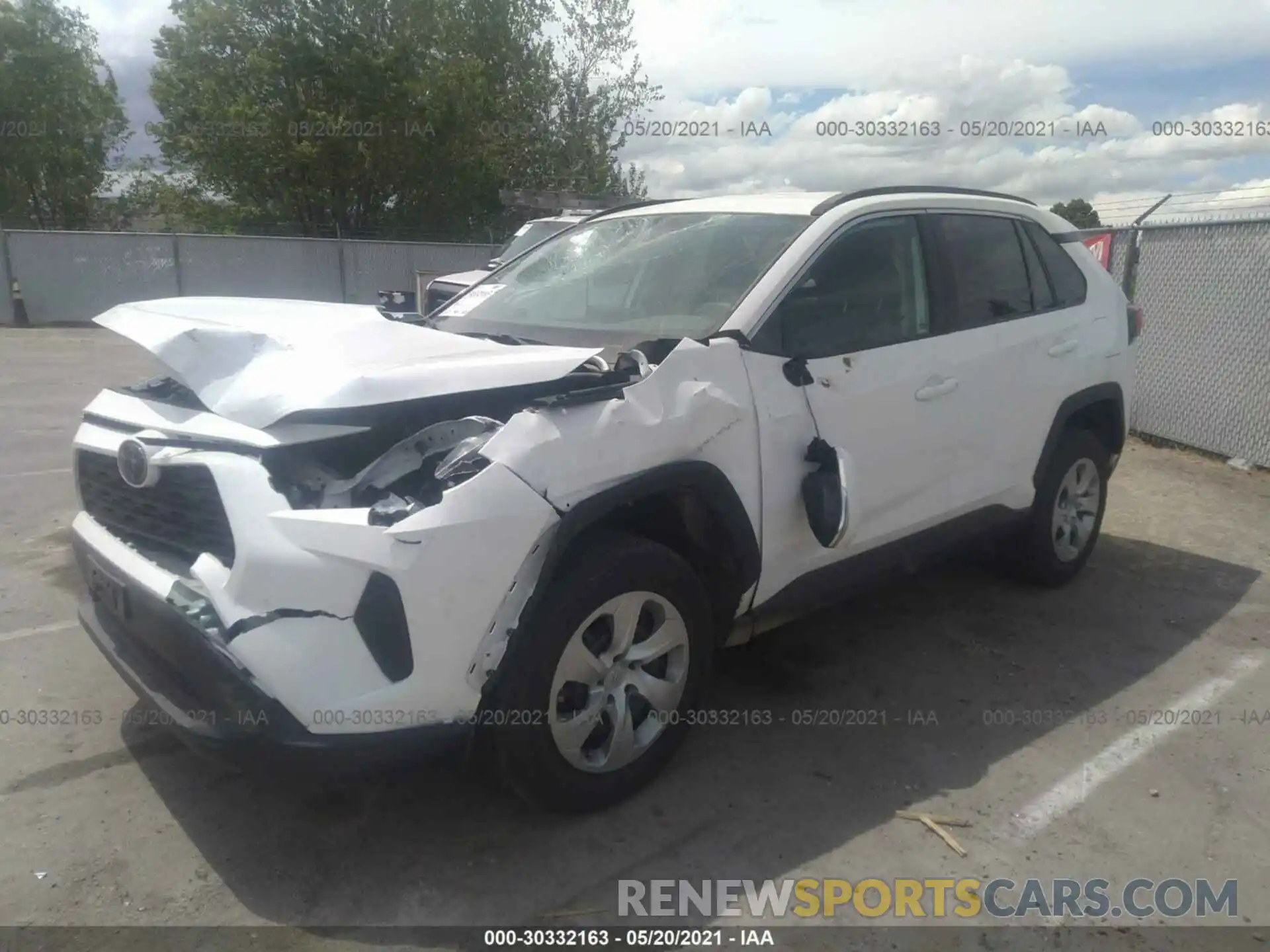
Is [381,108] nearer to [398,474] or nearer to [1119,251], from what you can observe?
[1119,251]

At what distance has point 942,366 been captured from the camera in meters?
3.89

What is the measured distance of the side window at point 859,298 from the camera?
341 cm

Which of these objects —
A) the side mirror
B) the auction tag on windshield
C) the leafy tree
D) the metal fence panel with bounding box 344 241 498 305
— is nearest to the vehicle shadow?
the side mirror

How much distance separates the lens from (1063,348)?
15.0ft

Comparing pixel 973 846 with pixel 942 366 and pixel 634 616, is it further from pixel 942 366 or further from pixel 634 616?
pixel 942 366

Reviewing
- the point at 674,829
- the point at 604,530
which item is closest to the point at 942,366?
the point at 604,530

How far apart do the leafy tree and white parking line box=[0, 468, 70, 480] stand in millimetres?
20790

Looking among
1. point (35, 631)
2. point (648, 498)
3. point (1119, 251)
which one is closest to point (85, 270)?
point (35, 631)

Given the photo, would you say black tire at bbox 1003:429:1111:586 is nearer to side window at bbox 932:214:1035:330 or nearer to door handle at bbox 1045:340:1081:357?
door handle at bbox 1045:340:1081:357

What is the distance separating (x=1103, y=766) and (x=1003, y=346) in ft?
5.85

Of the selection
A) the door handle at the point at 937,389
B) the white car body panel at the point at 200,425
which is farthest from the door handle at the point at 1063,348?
the white car body panel at the point at 200,425

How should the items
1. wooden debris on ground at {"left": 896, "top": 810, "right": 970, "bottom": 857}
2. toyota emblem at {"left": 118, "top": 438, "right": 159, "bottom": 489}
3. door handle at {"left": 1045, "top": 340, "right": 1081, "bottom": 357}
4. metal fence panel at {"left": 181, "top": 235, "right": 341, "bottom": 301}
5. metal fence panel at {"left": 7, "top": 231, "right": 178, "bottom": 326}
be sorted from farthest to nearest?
1. metal fence panel at {"left": 181, "top": 235, "right": 341, "bottom": 301}
2. metal fence panel at {"left": 7, "top": 231, "right": 178, "bottom": 326}
3. door handle at {"left": 1045, "top": 340, "right": 1081, "bottom": 357}
4. wooden debris on ground at {"left": 896, "top": 810, "right": 970, "bottom": 857}
5. toyota emblem at {"left": 118, "top": 438, "right": 159, "bottom": 489}

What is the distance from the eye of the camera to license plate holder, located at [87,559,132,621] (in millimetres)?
2797

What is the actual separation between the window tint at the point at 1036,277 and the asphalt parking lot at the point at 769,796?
1.51 meters
